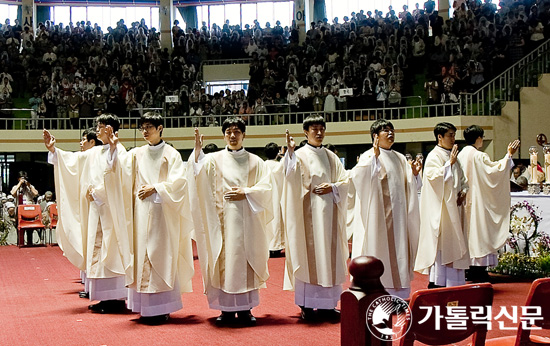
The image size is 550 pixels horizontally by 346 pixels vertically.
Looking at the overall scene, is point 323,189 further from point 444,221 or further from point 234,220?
point 444,221

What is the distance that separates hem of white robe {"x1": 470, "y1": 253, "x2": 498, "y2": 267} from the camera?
8086 millimetres

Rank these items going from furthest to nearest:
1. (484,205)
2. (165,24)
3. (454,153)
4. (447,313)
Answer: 1. (165,24)
2. (484,205)
3. (454,153)
4. (447,313)

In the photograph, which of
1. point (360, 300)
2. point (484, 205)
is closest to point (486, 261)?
point (484, 205)

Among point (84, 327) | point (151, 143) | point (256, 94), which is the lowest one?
point (84, 327)

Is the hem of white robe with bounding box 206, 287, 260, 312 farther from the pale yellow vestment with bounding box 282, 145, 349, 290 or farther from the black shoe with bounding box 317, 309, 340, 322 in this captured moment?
the black shoe with bounding box 317, 309, 340, 322

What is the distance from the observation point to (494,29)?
1764 cm

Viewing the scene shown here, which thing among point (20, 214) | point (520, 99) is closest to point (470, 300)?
point (20, 214)

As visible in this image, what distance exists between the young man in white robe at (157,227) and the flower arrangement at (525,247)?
14.2 ft

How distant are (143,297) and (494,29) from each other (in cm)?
1439

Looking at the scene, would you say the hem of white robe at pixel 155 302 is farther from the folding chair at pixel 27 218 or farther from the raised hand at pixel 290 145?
the folding chair at pixel 27 218

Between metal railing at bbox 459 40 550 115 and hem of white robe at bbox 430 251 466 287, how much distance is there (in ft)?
28.6

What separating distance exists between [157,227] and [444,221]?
3.15 metres

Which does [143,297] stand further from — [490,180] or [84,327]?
[490,180]

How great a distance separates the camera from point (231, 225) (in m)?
5.79
